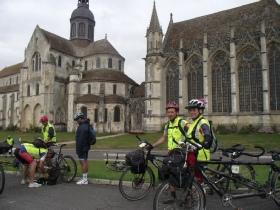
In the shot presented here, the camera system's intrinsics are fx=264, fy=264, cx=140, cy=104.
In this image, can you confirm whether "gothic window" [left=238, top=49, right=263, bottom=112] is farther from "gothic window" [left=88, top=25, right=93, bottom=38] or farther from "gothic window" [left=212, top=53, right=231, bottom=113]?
"gothic window" [left=88, top=25, right=93, bottom=38]

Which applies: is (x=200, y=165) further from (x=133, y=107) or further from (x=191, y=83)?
(x=133, y=107)

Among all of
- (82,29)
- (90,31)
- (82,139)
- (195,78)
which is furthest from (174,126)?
(90,31)

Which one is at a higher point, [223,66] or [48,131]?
[223,66]

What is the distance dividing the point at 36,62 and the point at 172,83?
26.4m

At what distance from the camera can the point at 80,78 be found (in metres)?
46.3

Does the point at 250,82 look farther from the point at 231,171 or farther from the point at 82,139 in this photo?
the point at 231,171

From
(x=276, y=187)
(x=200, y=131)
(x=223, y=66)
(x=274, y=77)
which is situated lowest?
(x=276, y=187)

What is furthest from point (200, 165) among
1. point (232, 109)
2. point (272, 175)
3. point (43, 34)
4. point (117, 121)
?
point (43, 34)

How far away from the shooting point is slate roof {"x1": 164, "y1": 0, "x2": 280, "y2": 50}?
3209cm

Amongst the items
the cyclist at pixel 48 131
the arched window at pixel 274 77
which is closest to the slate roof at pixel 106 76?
the arched window at pixel 274 77

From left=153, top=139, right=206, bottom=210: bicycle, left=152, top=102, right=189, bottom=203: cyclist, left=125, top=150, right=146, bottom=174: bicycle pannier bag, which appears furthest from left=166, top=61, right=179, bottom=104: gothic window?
left=153, top=139, right=206, bottom=210: bicycle

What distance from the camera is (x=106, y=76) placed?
4628 centimetres

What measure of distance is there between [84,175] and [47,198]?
1605 millimetres

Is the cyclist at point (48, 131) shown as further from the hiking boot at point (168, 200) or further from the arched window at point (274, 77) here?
the arched window at point (274, 77)
